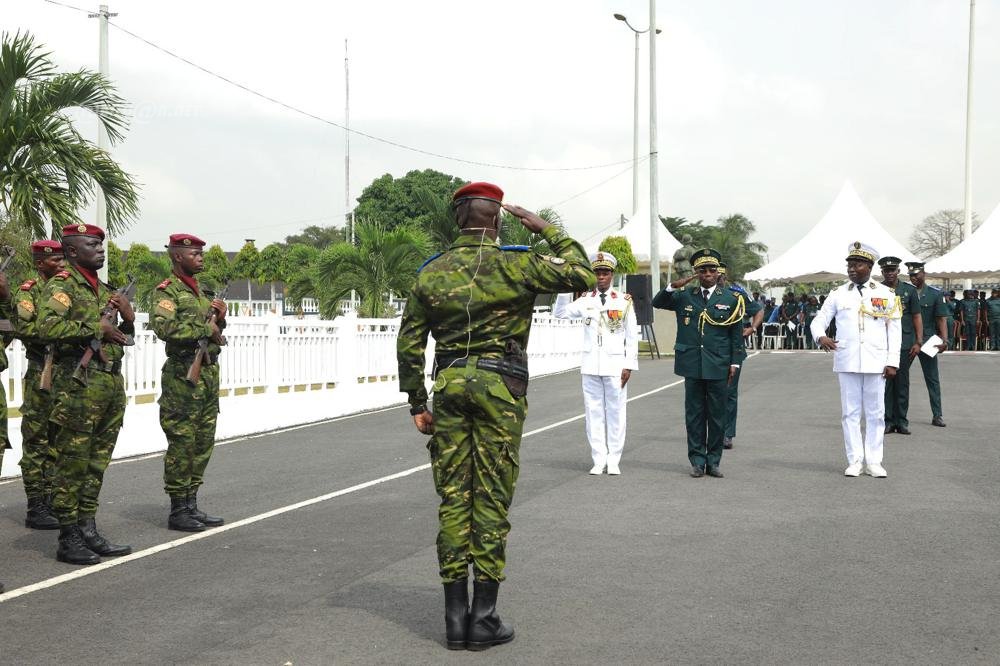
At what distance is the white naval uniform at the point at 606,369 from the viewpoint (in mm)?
10312

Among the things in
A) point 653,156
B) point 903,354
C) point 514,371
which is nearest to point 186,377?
point 514,371

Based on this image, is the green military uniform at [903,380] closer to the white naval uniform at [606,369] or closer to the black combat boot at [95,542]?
the white naval uniform at [606,369]

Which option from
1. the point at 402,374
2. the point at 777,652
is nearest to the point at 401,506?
the point at 402,374

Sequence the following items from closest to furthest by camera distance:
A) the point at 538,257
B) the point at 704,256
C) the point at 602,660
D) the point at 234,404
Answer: the point at 602,660, the point at 538,257, the point at 704,256, the point at 234,404

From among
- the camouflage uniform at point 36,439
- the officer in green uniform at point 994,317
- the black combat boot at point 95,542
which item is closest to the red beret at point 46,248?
the camouflage uniform at point 36,439

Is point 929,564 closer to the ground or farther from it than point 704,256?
closer to the ground

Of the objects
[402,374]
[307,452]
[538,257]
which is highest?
[538,257]

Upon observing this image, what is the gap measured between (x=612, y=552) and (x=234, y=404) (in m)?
8.55

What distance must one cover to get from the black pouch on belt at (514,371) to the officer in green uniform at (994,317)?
3229 centimetres

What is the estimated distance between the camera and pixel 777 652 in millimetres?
4793

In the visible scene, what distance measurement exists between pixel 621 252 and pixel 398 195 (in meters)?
34.0

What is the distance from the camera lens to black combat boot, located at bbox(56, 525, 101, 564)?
675 cm

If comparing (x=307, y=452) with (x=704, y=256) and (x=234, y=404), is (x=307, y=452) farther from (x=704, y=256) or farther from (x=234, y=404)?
(x=704, y=256)

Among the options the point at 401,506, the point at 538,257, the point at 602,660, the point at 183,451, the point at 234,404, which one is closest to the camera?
the point at 602,660
